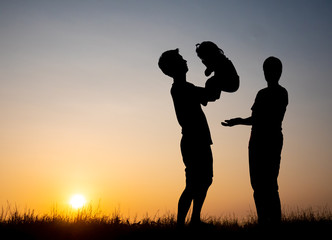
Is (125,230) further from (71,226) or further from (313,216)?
(313,216)

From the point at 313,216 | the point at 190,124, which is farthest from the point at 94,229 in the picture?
the point at 313,216

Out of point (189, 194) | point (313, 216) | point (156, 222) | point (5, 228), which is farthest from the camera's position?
point (313, 216)

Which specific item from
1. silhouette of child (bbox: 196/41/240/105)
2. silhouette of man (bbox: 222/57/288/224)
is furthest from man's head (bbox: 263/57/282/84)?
silhouette of child (bbox: 196/41/240/105)

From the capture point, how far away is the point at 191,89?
5.27 meters

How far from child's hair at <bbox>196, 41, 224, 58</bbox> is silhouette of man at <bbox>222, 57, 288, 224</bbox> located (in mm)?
851

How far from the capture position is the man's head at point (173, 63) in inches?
212

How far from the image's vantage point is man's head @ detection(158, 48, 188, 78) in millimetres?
5391

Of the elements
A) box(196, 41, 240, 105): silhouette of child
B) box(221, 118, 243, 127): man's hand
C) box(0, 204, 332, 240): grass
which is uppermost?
box(196, 41, 240, 105): silhouette of child

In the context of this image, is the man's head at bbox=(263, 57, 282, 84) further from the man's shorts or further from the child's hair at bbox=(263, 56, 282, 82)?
the man's shorts

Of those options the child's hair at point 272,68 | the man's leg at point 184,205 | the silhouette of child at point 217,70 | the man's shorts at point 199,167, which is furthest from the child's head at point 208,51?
the man's leg at point 184,205

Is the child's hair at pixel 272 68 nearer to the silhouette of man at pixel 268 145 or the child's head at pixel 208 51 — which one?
the silhouette of man at pixel 268 145

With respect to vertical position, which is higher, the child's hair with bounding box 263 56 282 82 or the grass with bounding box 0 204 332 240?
the child's hair with bounding box 263 56 282 82

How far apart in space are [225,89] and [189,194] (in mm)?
1731

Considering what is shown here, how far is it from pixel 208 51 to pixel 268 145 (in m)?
1.80
